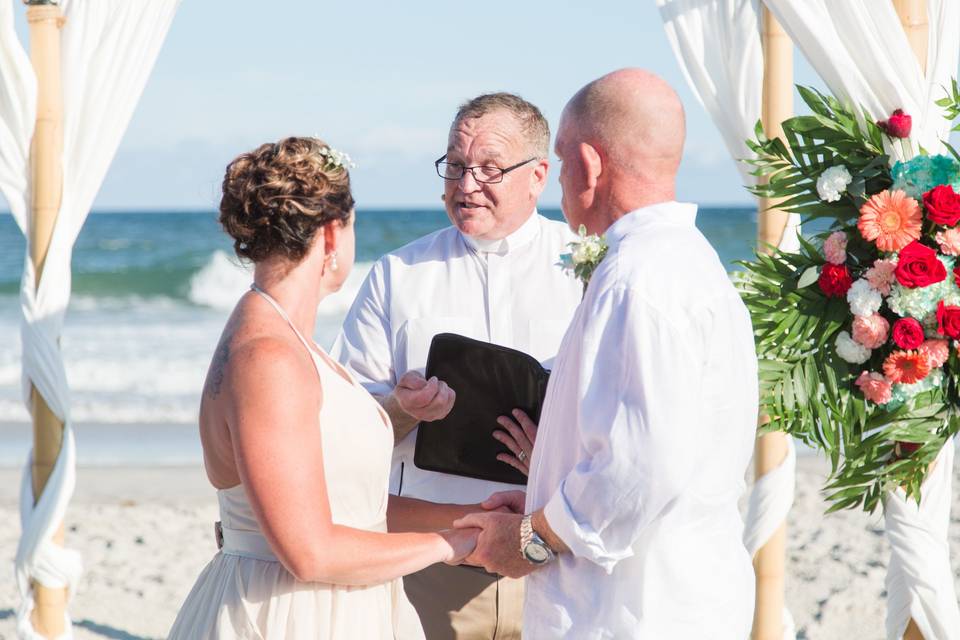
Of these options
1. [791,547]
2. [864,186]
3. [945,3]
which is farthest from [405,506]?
[791,547]

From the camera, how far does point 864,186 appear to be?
3.73 metres

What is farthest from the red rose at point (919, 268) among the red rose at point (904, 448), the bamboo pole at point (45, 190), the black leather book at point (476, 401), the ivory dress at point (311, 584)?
the bamboo pole at point (45, 190)

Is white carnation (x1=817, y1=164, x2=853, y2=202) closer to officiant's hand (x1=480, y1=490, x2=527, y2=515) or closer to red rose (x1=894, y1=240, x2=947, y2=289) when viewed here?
red rose (x1=894, y1=240, x2=947, y2=289)

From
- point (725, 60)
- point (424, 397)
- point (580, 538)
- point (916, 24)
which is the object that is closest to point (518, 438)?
point (424, 397)

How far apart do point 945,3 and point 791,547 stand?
4.77 m

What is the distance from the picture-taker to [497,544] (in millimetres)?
2742

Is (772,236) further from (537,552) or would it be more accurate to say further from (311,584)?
(311,584)

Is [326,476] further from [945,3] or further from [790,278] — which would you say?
[945,3]

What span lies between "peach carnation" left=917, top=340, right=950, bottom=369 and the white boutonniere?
1255mm

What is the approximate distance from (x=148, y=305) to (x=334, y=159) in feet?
75.4

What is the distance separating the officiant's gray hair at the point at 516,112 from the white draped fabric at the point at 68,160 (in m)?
1.39

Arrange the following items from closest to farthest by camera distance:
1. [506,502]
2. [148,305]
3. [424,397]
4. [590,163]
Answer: [590,163] → [506,502] → [424,397] → [148,305]

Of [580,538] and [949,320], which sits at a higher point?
[949,320]

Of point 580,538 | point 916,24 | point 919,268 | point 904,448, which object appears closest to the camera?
point 580,538
